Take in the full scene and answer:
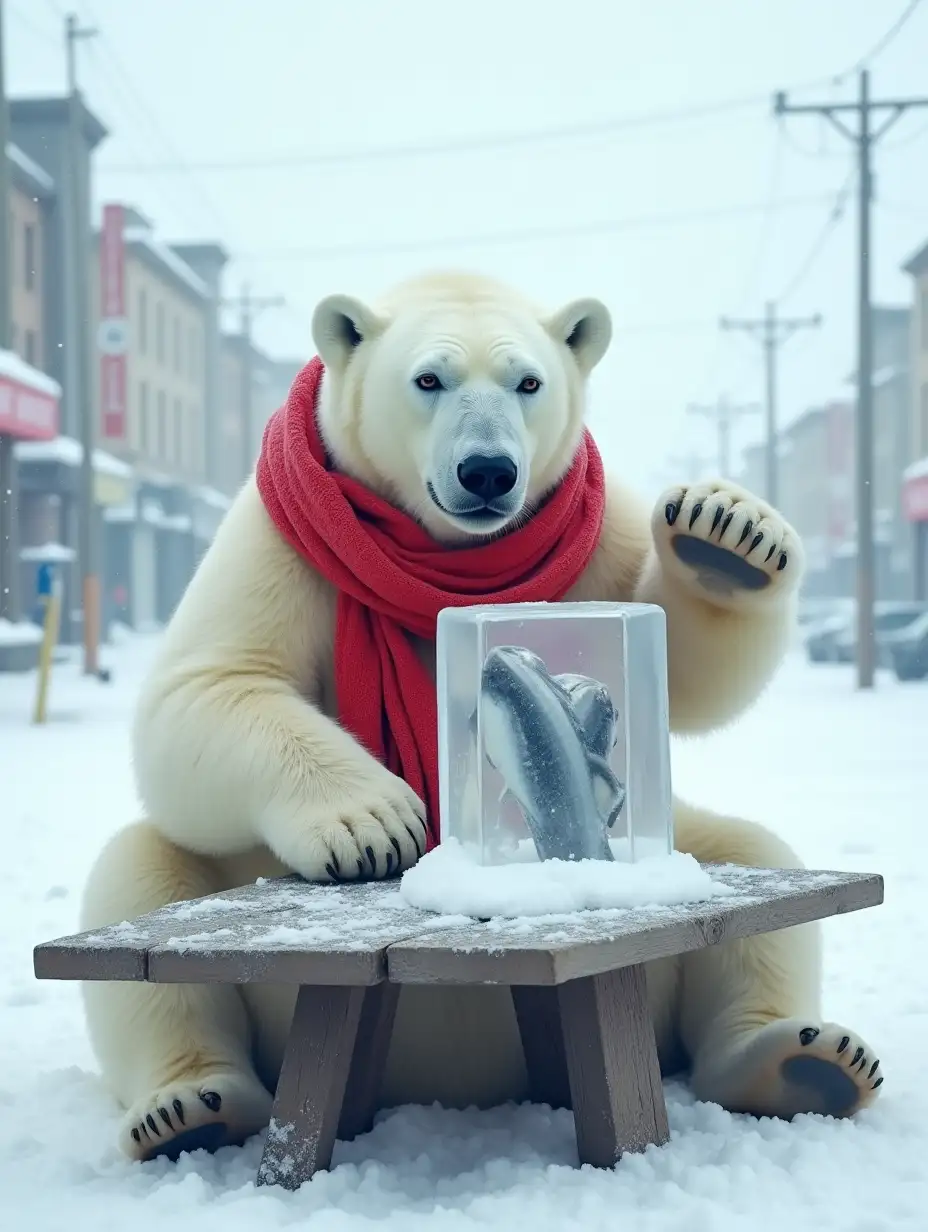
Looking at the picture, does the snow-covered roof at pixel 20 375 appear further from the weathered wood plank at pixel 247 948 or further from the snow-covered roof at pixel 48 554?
the weathered wood plank at pixel 247 948

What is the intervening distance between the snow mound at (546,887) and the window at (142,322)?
79.2 ft

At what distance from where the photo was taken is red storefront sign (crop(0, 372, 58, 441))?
11945 mm

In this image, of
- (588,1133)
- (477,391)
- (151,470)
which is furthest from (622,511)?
(151,470)

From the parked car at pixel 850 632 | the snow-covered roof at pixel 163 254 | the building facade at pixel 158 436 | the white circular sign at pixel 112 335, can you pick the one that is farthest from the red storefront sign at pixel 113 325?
the parked car at pixel 850 632

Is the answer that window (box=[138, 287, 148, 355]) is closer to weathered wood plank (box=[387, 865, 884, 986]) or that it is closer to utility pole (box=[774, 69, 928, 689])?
utility pole (box=[774, 69, 928, 689])

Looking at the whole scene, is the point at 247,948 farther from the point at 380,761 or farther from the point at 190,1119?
the point at 380,761

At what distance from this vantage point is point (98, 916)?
181 centimetres

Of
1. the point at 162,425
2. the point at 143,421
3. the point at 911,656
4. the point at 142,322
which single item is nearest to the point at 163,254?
the point at 142,322

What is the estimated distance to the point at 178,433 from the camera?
2711 centimetres

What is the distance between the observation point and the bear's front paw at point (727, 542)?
1.67 meters

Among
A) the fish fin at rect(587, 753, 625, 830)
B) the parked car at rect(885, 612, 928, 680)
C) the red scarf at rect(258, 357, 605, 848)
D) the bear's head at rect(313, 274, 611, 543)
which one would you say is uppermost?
the bear's head at rect(313, 274, 611, 543)

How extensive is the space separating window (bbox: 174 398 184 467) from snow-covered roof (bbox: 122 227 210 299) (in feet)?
6.40

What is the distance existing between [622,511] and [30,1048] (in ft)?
3.74

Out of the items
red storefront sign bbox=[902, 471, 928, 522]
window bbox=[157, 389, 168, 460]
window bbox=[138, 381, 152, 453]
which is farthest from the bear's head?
window bbox=[157, 389, 168, 460]
